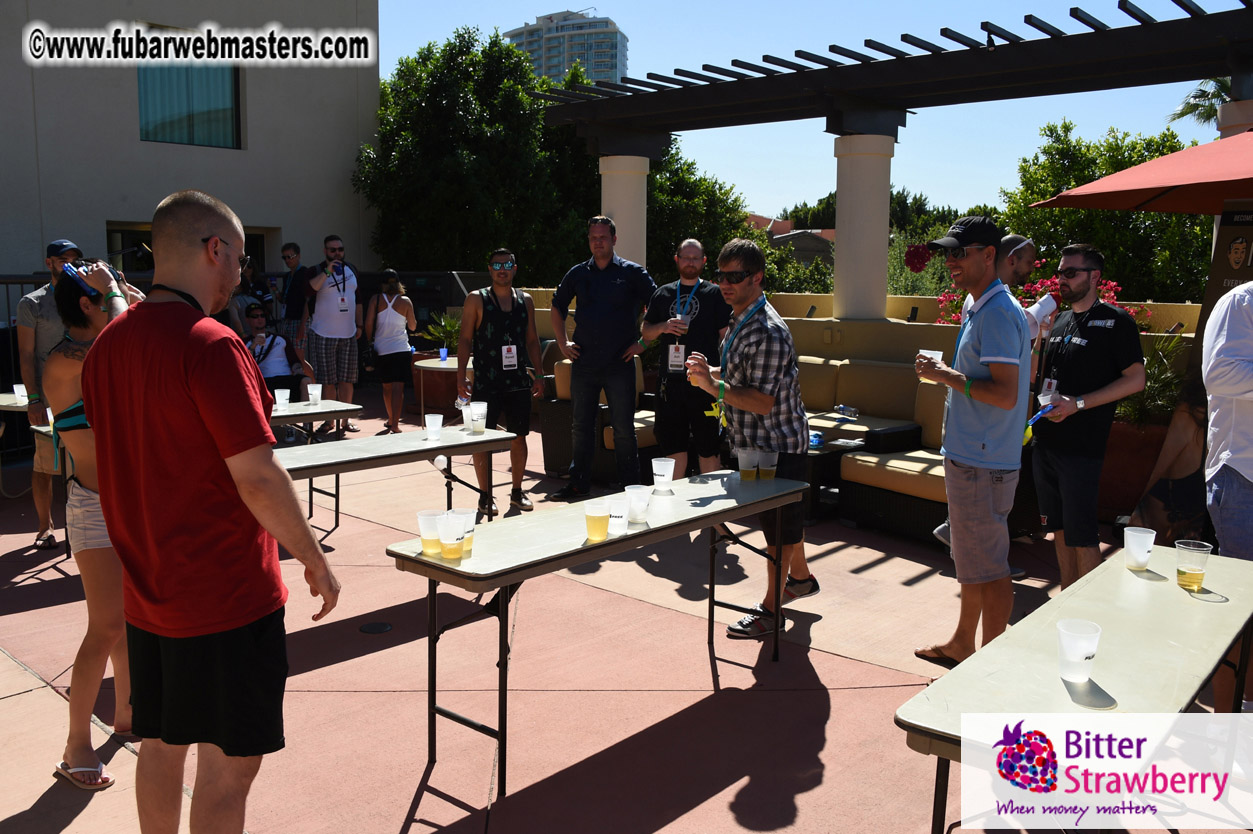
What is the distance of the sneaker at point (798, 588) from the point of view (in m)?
5.14

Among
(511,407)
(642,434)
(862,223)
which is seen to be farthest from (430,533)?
(862,223)

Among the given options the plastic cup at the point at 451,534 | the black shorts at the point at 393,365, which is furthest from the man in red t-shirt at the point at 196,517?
the black shorts at the point at 393,365

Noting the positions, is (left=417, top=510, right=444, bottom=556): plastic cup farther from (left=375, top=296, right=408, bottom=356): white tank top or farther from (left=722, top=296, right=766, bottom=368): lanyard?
(left=375, top=296, right=408, bottom=356): white tank top

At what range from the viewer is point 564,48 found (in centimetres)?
12888

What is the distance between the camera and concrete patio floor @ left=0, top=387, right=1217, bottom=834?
3.22m

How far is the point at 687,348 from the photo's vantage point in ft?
22.6

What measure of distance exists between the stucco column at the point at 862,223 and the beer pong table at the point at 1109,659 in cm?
737

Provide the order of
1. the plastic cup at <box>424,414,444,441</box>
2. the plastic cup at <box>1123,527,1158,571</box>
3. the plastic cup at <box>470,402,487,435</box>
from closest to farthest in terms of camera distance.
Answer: the plastic cup at <box>1123,527,1158,571</box> < the plastic cup at <box>424,414,444,441</box> < the plastic cup at <box>470,402,487,435</box>

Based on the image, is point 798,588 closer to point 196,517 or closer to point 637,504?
point 637,504

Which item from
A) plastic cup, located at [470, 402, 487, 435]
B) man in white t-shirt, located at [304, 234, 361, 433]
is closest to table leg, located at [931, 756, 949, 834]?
plastic cup, located at [470, 402, 487, 435]

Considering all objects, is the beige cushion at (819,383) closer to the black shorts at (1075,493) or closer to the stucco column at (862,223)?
the stucco column at (862,223)

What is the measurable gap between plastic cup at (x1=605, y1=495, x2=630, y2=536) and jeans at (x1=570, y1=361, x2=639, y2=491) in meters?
3.70

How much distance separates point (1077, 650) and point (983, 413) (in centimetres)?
185

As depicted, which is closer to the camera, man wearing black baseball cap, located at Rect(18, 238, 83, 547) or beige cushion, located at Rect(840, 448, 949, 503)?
man wearing black baseball cap, located at Rect(18, 238, 83, 547)
